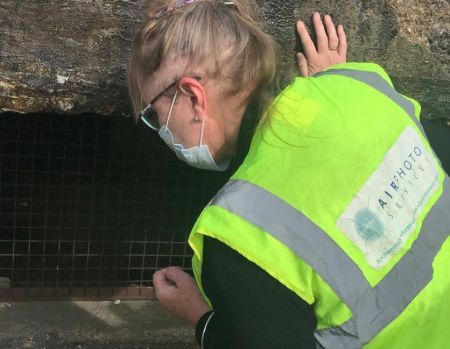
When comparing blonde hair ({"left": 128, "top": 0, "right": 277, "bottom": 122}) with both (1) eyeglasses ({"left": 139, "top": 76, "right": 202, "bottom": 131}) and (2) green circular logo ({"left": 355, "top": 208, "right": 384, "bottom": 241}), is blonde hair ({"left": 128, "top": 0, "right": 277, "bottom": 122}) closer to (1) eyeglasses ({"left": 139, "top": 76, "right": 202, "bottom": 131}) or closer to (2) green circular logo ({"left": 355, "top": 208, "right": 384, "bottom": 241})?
(1) eyeglasses ({"left": 139, "top": 76, "right": 202, "bottom": 131})

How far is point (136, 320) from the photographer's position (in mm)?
3561

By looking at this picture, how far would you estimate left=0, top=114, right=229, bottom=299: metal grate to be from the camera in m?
3.48

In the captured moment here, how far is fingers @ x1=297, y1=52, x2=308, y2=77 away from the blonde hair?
428 millimetres

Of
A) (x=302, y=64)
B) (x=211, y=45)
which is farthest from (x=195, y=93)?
(x=302, y=64)

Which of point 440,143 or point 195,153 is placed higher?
point 440,143

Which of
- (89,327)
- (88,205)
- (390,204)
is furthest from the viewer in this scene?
(88,205)

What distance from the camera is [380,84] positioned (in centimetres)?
167

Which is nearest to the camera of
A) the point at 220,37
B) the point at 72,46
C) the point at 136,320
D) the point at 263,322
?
the point at 263,322

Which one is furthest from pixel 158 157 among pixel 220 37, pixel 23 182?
pixel 220 37

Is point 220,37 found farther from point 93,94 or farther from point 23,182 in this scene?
point 23,182

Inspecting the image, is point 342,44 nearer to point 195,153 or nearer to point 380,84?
point 380,84

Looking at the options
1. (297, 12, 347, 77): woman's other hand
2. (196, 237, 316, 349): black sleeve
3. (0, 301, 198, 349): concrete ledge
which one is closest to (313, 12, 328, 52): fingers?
(297, 12, 347, 77): woman's other hand

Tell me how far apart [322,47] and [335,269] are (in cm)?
116

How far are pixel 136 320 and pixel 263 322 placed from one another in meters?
2.36
